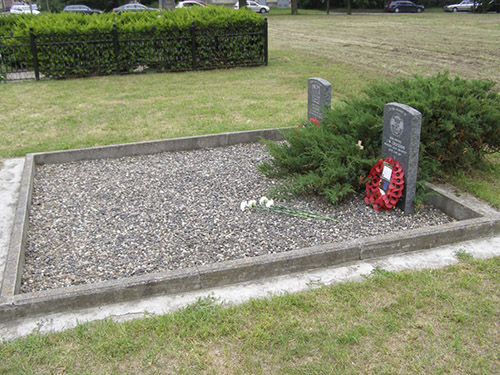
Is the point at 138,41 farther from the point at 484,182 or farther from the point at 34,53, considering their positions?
the point at 484,182

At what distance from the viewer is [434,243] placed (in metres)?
4.24

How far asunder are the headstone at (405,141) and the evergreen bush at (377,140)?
147 mm

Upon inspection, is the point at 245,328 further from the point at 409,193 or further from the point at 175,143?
the point at 175,143

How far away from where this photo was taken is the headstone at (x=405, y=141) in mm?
4480

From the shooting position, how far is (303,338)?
3.11 metres

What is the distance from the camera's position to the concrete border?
346 cm

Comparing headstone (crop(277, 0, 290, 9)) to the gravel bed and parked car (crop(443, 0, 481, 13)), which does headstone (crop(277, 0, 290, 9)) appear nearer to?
parked car (crop(443, 0, 481, 13))

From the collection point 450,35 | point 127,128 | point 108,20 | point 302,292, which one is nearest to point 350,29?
point 450,35

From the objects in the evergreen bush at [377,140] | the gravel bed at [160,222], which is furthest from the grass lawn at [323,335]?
the gravel bed at [160,222]

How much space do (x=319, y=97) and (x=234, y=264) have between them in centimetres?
327

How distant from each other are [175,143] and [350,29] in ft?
75.5

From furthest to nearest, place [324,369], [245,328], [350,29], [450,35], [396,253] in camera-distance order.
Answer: [350,29] < [450,35] < [396,253] < [245,328] < [324,369]

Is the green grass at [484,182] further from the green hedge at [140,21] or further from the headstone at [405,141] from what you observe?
the green hedge at [140,21]

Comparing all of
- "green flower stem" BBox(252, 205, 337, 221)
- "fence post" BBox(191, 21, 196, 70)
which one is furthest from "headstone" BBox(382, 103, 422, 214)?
"fence post" BBox(191, 21, 196, 70)
